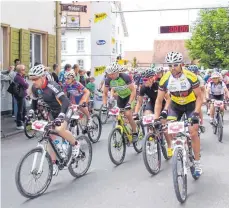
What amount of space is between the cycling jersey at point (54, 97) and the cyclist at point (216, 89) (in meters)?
6.00

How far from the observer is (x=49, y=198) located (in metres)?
6.46

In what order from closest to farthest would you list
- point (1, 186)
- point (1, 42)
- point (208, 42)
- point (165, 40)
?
point (1, 186) < point (1, 42) < point (208, 42) < point (165, 40)

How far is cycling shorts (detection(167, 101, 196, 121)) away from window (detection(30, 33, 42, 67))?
12988mm

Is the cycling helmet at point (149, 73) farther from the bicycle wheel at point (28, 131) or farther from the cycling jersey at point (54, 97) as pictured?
the bicycle wheel at point (28, 131)

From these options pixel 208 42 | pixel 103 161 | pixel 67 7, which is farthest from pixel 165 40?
pixel 103 161

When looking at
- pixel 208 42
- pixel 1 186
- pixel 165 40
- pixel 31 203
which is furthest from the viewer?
pixel 165 40

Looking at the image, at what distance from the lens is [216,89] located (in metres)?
12.7

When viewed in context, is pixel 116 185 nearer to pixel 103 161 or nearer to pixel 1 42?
pixel 103 161

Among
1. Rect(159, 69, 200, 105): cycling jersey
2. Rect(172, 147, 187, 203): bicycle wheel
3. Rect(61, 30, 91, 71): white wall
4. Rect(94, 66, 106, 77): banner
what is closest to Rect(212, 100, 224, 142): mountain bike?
Rect(159, 69, 200, 105): cycling jersey

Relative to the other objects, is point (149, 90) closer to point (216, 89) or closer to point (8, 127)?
point (216, 89)

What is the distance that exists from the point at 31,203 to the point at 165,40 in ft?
329

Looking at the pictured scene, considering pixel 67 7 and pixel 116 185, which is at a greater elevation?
pixel 67 7

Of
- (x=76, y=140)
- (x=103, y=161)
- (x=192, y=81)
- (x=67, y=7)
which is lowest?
(x=103, y=161)

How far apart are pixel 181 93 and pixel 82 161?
2.01m
